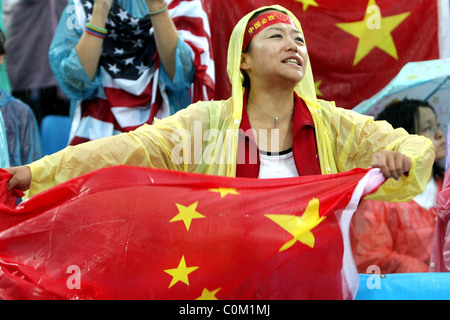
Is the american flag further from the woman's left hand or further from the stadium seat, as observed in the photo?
the woman's left hand

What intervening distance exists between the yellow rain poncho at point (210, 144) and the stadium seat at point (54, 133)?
1.95m

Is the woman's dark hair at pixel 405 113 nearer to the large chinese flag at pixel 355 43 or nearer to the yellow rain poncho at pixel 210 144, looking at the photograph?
the large chinese flag at pixel 355 43

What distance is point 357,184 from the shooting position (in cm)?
306

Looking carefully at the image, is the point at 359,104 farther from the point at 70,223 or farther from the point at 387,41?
the point at 70,223

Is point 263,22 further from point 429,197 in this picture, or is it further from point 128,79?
point 429,197

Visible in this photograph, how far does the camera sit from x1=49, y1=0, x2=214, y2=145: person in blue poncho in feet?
15.7

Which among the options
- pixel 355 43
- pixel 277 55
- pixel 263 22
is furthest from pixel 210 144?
pixel 355 43

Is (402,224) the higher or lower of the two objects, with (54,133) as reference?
lower

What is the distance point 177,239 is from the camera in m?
2.86

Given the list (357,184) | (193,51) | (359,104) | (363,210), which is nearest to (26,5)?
(193,51)

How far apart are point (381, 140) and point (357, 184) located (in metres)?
0.59

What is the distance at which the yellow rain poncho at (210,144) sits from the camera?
11.0 feet

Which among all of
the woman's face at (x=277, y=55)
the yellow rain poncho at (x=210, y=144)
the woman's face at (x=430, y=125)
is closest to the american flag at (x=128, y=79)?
the woman's face at (x=277, y=55)

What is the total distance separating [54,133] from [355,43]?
2426 millimetres
